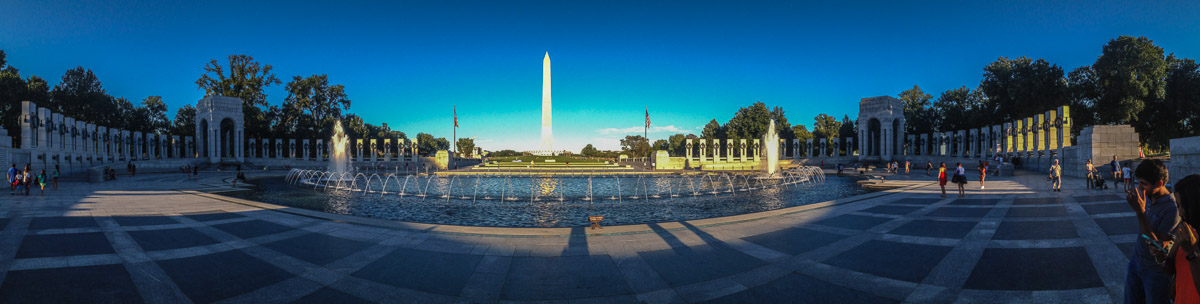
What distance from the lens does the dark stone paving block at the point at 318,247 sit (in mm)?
6777

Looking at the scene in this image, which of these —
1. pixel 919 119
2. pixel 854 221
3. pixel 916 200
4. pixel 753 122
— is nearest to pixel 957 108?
pixel 919 119

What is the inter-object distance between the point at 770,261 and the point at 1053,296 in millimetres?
2981

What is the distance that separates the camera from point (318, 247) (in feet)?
24.5

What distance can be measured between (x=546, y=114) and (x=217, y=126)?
37.9 m

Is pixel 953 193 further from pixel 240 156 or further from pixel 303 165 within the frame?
pixel 240 156

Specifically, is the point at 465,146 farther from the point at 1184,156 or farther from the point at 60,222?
the point at 1184,156

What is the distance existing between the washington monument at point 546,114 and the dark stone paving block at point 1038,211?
180ft

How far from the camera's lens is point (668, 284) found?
5.48m

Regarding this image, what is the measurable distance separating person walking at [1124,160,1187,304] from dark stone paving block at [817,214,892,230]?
592 cm

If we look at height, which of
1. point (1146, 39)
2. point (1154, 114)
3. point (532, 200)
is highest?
point (1146, 39)

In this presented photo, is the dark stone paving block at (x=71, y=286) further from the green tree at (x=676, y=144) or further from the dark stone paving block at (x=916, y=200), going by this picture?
the green tree at (x=676, y=144)

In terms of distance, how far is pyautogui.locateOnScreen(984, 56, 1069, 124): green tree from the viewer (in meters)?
40.8

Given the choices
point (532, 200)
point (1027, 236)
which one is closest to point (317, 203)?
point (532, 200)

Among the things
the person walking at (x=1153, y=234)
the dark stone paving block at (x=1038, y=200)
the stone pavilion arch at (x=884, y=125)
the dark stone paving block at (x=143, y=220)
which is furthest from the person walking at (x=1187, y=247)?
the stone pavilion arch at (x=884, y=125)
